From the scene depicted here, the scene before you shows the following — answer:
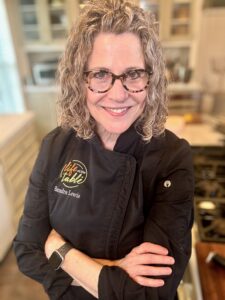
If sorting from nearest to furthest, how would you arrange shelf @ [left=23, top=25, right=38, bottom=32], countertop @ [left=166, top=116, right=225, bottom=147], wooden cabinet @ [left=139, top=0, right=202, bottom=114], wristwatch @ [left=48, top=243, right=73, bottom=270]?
wristwatch @ [left=48, top=243, right=73, bottom=270] → countertop @ [left=166, top=116, right=225, bottom=147] → wooden cabinet @ [left=139, top=0, right=202, bottom=114] → shelf @ [left=23, top=25, right=38, bottom=32]

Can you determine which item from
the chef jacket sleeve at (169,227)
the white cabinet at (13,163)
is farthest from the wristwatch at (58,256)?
the white cabinet at (13,163)

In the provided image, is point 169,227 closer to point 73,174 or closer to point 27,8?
point 73,174

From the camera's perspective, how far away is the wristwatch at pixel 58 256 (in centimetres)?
77

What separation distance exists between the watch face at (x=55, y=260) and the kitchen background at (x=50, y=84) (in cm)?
82

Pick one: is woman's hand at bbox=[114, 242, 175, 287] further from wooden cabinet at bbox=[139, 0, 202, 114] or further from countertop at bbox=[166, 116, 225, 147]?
wooden cabinet at bbox=[139, 0, 202, 114]

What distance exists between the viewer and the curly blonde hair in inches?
25.6

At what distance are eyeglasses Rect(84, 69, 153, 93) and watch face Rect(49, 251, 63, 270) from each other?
1.58ft

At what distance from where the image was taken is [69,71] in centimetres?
74

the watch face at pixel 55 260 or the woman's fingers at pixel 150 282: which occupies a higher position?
the woman's fingers at pixel 150 282

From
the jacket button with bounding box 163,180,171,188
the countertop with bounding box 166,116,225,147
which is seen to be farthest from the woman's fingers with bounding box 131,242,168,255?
the countertop with bounding box 166,116,225,147

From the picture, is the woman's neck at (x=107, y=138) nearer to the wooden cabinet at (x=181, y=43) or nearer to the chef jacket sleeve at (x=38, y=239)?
the chef jacket sleeve at (x=38, y=239)

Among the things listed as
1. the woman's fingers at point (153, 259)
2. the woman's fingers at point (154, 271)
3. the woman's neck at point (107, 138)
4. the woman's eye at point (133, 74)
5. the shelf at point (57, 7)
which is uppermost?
the shelf at point (57, 7)

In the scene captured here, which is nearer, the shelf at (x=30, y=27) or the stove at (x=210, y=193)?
Answer: the stove at (x=210, y=193)

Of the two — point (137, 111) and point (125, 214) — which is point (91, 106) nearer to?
point (137, 111)
